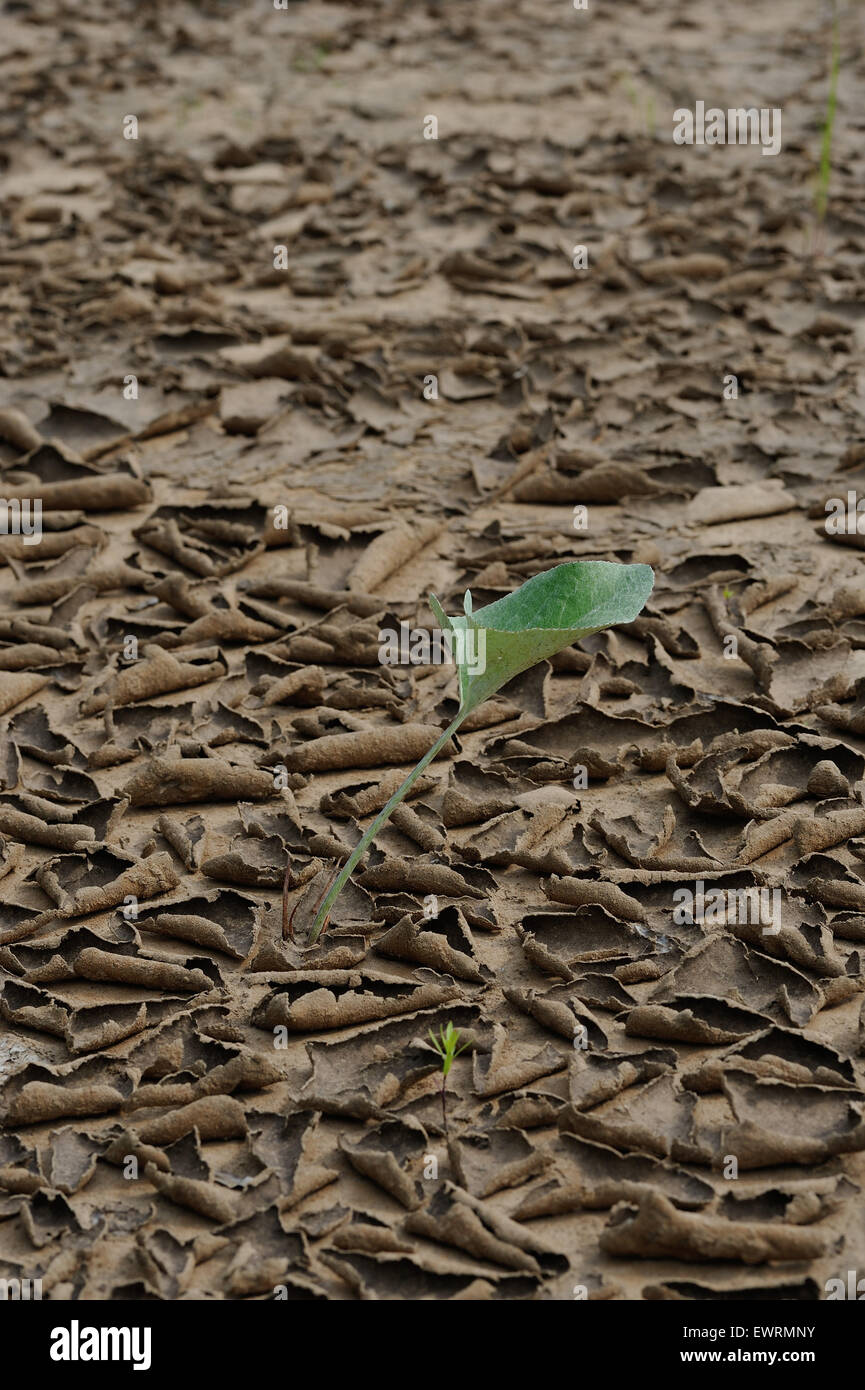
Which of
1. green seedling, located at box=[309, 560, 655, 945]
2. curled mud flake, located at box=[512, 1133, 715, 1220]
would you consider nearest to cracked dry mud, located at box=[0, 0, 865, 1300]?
curled mud flake, located at box=[512, 1133, 715, 1220]

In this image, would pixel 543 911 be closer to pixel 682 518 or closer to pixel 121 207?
pixel 682 518

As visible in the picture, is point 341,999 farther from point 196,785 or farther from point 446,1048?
A: point 196,785

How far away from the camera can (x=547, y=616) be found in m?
1.90

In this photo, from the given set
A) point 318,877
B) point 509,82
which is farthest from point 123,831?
point 509,82

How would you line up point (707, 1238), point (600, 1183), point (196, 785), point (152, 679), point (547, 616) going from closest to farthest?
point (707, 1238), point (600, 1183), point (547, 616), point (196, 785), point (152, 679)

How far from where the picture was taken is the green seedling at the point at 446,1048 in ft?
6.00

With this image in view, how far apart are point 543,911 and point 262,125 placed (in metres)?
4.72

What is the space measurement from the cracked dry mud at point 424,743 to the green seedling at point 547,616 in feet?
1.39

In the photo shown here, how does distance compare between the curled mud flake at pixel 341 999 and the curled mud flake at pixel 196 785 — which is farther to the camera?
the curled mud flake at pixel 196 785

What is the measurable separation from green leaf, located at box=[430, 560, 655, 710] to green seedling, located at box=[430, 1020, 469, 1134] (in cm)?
41

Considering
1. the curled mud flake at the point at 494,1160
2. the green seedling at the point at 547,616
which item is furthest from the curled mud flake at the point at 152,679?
the curled mud flake at the point at 494,1160

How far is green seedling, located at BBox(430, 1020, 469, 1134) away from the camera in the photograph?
183 centimetres

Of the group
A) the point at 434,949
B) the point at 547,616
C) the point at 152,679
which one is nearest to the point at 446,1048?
the point at 434,949

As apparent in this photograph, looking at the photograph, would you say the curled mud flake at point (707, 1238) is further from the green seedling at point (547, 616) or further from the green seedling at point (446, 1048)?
the green seedling at point (547, 616)
